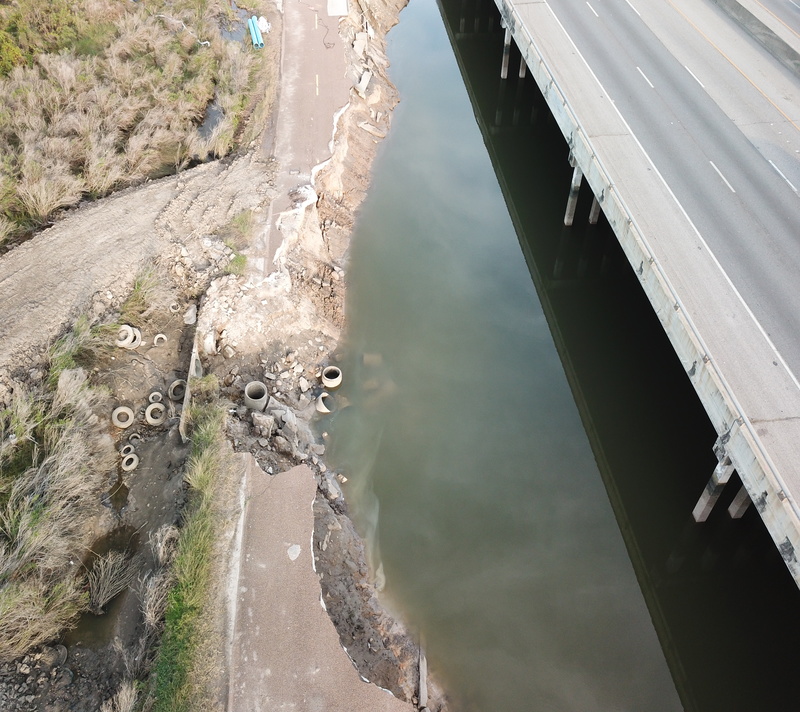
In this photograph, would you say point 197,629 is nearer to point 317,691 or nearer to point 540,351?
point 317,691

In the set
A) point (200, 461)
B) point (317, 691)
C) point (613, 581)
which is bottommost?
point (613, 581)

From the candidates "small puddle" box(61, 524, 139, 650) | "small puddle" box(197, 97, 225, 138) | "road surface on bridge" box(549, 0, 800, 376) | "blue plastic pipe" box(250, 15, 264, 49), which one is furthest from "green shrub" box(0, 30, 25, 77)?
"small puddle" box(61, 524, 139, 650)

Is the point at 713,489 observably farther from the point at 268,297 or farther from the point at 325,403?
the point at 268,297

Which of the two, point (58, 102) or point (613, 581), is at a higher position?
point (58, 102)

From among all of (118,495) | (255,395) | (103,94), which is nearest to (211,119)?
(103,94)

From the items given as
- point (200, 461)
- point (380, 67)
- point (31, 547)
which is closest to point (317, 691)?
point (200, 461)

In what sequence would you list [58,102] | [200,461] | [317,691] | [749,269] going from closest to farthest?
[317,691] → [200,461] → [749,269] → [58,102]

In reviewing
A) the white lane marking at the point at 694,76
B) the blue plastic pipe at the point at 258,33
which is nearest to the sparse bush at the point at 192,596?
the white lane marking at the point at 694,76
